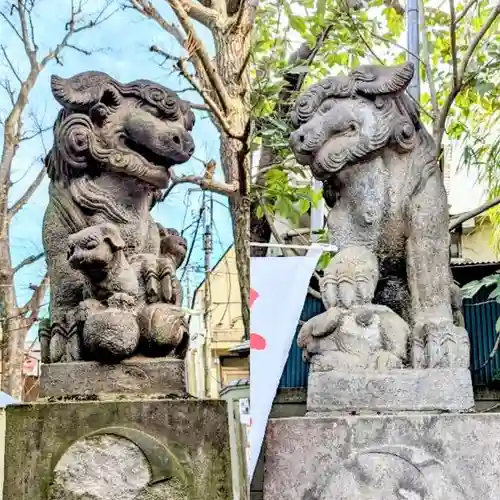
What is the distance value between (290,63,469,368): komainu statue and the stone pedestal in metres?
1.09

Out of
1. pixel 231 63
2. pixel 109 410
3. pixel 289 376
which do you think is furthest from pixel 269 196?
pixel 109 410

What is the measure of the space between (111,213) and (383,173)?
1.28m

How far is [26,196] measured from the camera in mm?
11625

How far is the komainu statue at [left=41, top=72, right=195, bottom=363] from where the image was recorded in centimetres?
330

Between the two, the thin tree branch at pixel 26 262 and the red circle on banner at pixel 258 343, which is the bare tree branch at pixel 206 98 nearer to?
the red circle on banner at pixel 258 343

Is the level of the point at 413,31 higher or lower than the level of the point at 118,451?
higher

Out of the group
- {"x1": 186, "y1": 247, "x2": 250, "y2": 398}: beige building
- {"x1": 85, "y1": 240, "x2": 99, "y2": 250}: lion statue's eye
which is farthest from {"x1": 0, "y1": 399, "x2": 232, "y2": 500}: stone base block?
{"x1": 186, "y1": 247, "x2": 250, "y2": 398}: beige building

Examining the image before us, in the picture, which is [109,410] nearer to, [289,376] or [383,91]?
[383,91]

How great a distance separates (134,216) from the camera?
3.61m

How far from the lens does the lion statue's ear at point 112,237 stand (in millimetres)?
3330

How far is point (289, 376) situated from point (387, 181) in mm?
4675

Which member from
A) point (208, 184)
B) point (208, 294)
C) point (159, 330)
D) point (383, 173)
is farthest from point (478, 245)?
point (159, 330)

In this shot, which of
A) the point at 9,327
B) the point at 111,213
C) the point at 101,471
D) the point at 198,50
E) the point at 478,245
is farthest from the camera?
the point at 478,245

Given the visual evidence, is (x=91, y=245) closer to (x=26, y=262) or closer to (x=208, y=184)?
(x=208, y=184)
